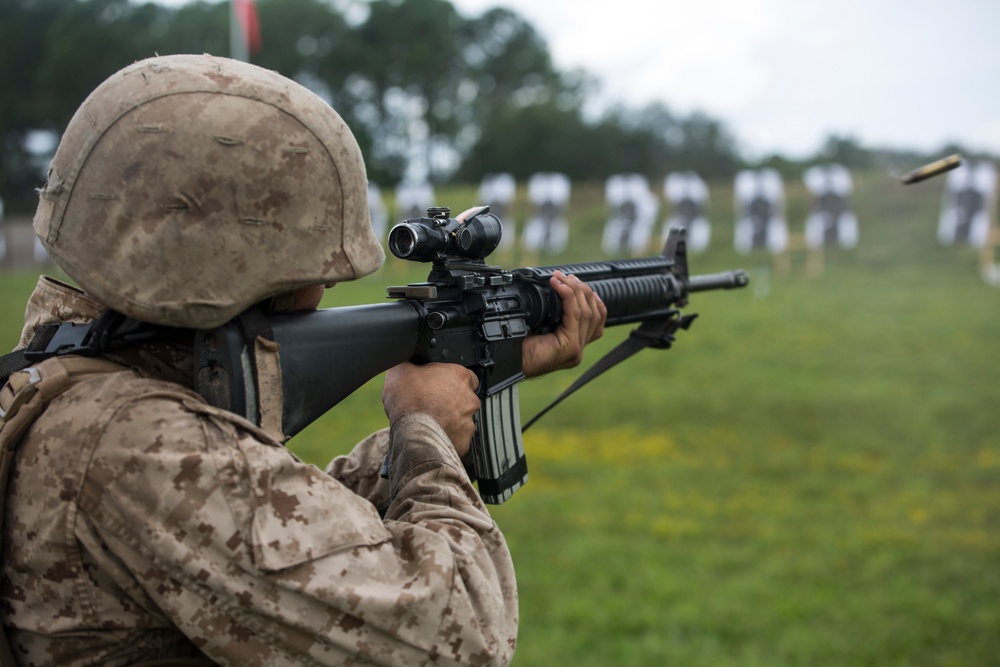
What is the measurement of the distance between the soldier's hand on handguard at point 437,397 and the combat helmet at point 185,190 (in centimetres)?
50

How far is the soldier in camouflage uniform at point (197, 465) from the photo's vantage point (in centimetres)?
158

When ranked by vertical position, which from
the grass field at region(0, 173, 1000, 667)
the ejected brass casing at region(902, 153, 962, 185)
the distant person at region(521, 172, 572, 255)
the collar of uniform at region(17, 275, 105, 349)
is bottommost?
the grass field at region(0, 173, 1000, 667)

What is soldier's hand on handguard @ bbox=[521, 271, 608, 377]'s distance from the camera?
2707 mm

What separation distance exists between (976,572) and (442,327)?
5307mm

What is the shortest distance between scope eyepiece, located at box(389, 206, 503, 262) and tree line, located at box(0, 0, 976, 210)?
19.4m

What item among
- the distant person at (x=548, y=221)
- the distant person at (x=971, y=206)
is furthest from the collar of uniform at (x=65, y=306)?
the distant person at (x=548, y=221)

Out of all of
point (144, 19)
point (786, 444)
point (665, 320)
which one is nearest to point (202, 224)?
point (665, 320)

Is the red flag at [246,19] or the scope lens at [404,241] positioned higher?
the red flag at [246,19]

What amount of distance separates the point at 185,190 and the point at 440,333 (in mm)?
811

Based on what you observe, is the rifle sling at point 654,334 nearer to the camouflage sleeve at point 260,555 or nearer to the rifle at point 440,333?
the rifle at point 440,333

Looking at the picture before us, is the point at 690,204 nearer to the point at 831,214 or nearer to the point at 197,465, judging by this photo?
the point at 831,214

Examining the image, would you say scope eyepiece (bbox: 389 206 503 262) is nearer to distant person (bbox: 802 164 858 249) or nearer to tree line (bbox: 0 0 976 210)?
tree line (bbox: 0 0 976 210)

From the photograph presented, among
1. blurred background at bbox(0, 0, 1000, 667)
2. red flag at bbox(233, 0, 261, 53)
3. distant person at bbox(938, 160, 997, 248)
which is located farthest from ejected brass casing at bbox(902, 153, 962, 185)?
distant person at bbox(938, 160, 997, 248)

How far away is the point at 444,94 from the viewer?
5209 centimetres
